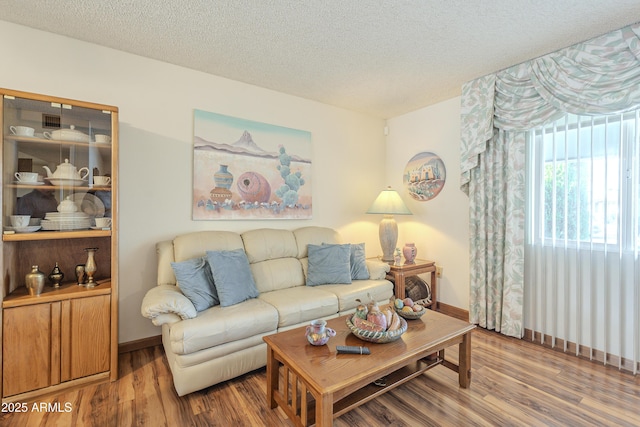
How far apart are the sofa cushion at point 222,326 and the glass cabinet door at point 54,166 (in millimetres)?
964

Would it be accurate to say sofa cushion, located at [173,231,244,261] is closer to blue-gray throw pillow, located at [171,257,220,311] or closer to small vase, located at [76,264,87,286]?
blue-gray throw pillow, located at [171,257,220,311]

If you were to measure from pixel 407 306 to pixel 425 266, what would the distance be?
4.76 feet

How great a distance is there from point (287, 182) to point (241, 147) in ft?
2.06

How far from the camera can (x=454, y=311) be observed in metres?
3.39

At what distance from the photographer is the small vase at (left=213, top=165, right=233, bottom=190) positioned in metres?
2.89

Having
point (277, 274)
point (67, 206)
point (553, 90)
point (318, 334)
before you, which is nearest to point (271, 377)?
point (318, 334)

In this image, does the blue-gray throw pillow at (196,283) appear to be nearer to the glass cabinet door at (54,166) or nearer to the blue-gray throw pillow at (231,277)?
the blue-gray throw pillow at (231,277)

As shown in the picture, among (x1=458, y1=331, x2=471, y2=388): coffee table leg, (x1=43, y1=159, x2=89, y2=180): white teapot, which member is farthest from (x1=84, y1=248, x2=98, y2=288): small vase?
(x1=458, y1=331, x2=471, y2=388): coffee table leg

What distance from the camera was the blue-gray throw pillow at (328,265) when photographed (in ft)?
9.52

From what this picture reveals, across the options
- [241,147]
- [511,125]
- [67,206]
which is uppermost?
[511,125]

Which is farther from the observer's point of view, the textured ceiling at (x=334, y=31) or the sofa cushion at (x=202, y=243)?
the sofa cushion at (x=202, y=243)

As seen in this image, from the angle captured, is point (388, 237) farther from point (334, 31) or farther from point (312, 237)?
point (334, 31)

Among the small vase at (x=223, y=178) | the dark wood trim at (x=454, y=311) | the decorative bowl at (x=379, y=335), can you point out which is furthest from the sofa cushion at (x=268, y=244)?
the dark wood trim at (x=454, y=311)

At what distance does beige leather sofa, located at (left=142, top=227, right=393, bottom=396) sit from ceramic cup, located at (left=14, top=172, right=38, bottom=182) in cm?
93
